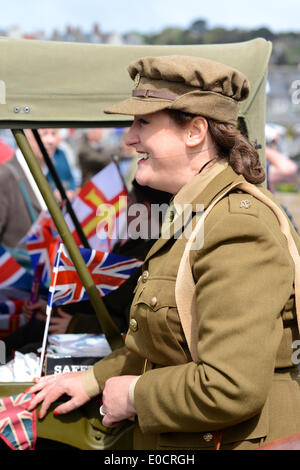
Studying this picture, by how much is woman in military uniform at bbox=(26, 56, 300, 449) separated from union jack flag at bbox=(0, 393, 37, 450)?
489 mm

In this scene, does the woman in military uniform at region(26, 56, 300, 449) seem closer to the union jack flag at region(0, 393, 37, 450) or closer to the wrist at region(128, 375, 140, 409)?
the wrist at region(128, 375, 140, 409)

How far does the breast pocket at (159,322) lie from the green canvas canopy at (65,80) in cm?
88

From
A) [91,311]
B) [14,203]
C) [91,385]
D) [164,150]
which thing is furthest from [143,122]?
[14,203]

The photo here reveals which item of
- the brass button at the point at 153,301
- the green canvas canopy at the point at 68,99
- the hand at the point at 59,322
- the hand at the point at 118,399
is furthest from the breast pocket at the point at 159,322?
the hand at the point at 59,322

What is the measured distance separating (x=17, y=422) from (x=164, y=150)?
44.8 inches

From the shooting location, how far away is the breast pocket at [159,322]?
5.47 feet

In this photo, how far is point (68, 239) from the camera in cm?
235

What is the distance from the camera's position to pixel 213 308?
1.52 meters

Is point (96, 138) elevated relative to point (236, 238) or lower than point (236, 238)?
elevated

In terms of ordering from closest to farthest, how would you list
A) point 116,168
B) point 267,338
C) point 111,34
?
point 267,338 < point 116,168 < point 111,34

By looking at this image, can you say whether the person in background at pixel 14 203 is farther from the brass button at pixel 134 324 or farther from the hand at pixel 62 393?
the brass button at pixel 134 324
